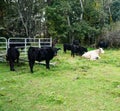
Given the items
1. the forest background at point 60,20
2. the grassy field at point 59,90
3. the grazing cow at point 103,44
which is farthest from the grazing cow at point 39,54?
the grazing cow at point 103,44

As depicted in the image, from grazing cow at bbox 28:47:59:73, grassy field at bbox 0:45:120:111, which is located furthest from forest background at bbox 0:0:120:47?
grassy field at bbox 0:45:120:111

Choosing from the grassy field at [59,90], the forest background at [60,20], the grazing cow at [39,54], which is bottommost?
the grassy field at [59,90]

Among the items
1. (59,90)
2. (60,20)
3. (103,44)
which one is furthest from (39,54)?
(103,44)

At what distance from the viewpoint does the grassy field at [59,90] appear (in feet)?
19.3

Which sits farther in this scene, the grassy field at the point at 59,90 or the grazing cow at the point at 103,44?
the grazing cow at the point at 103,44

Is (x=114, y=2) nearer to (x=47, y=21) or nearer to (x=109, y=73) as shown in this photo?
(x=47, y=21)

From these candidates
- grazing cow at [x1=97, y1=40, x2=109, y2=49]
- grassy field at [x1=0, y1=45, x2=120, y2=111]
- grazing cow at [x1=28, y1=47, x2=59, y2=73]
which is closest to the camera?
grassy field at [x1=0, y1=45, x2=120, y2=111]

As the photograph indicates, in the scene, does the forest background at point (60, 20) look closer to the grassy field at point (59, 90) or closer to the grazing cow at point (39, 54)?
the grazing cow at point (39, 54)

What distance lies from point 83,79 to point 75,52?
25.0 ft

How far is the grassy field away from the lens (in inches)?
232

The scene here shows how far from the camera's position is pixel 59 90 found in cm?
720

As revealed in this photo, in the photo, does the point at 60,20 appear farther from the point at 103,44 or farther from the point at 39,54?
the point at 39,54

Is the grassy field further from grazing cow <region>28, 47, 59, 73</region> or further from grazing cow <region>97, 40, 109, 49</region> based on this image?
grazing cow <region>97, 40, 109, 49</region>

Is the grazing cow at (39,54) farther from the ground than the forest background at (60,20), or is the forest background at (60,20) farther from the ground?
the forest background at (60,20)
